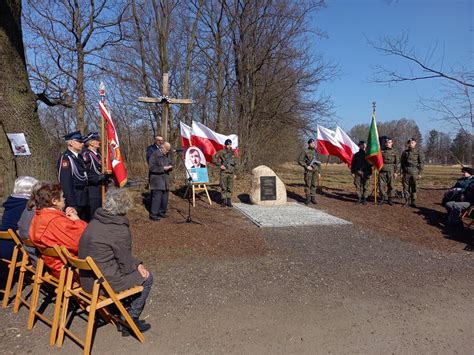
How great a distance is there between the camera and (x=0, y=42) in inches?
248

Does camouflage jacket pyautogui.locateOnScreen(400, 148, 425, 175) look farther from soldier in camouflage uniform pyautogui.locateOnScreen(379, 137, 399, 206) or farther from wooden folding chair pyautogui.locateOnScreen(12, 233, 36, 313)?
wooden folding chair pyautogui.locateOnScreen(12, 233, 36, 313)

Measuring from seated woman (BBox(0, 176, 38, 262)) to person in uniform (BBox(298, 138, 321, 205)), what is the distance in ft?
27.1

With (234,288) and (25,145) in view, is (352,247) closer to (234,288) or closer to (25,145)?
(234,288)

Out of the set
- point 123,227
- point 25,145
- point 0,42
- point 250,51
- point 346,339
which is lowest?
point 346,339

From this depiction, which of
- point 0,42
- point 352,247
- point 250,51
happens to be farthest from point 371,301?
point 250,51

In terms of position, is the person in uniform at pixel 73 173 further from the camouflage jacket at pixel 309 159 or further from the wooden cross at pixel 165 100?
the camouflage jacket at pixel 309 159

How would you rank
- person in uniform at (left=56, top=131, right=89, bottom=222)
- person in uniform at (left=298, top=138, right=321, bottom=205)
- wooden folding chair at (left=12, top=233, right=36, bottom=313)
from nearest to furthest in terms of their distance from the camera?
wooden folding chair at (left=12, top=233, right=36, bottom=313) → person in uniform at (left=56, top=131, right=89, bottom=222) → person in uniform at (left=298, top=138, right=321, bottom=205)

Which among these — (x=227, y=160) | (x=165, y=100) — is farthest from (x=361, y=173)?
(x=165, y=100)

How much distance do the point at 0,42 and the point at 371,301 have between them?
23.0 ft

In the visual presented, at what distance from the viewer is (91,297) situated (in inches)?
128

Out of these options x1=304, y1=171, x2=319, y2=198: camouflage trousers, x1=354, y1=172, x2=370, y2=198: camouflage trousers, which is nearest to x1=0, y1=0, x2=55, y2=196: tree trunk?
x1=304, y1=171, x2=319, y2=198: camouflage trousers

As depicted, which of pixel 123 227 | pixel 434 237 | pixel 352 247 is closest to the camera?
pixel 123 227

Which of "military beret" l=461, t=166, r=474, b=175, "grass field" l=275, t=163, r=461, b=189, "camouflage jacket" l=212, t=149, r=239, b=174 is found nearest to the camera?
"military beret" l=461, t=166, r=474, b=175

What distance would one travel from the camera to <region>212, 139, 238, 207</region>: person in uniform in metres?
10.5
